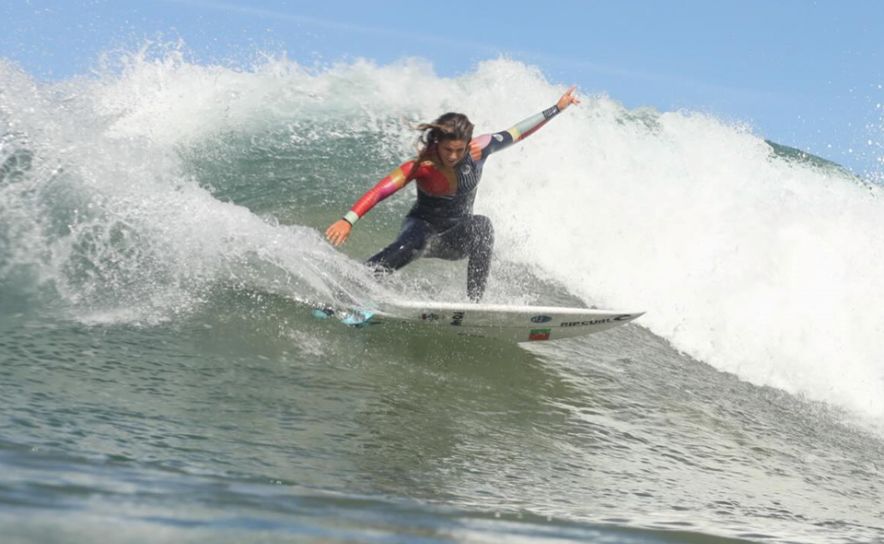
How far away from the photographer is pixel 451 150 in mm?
5910

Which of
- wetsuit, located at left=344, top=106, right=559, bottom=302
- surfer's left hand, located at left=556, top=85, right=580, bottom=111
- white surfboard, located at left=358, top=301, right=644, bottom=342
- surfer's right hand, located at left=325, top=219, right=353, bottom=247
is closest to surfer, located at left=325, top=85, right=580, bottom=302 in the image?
wetsuit, located at left=344, top=106, right=559, bottom=302

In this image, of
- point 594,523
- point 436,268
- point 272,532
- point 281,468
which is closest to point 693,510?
point 594,523

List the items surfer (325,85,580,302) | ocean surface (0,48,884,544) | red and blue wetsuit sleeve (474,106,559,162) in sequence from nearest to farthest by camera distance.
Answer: ocean surface (0,48,884,544) → surfer (325,85,580,302) → red and blue wetsuit sleeve (474,106,559,162)

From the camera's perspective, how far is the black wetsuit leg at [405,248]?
6.13 meters

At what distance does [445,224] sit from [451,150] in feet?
1.93

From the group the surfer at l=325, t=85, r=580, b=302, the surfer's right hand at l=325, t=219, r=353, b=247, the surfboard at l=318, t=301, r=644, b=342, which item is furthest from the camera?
the surfer at l=325, t=85, r=580, b=302

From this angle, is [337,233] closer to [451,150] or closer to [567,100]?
[451,150]

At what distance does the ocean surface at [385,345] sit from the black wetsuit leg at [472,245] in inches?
14.9

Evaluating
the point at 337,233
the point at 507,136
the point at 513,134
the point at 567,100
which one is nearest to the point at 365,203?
the point at 337,233

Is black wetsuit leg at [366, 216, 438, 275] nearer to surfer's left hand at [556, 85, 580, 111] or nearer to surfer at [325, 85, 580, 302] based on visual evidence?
surfer at [325, 85, 580, 302]

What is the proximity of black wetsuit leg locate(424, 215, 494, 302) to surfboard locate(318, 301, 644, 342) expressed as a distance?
267mm

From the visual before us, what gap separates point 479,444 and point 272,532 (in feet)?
6.44

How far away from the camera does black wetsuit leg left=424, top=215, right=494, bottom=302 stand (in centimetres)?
629

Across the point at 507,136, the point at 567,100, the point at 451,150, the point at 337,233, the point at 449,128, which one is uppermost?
the point at 567,100
